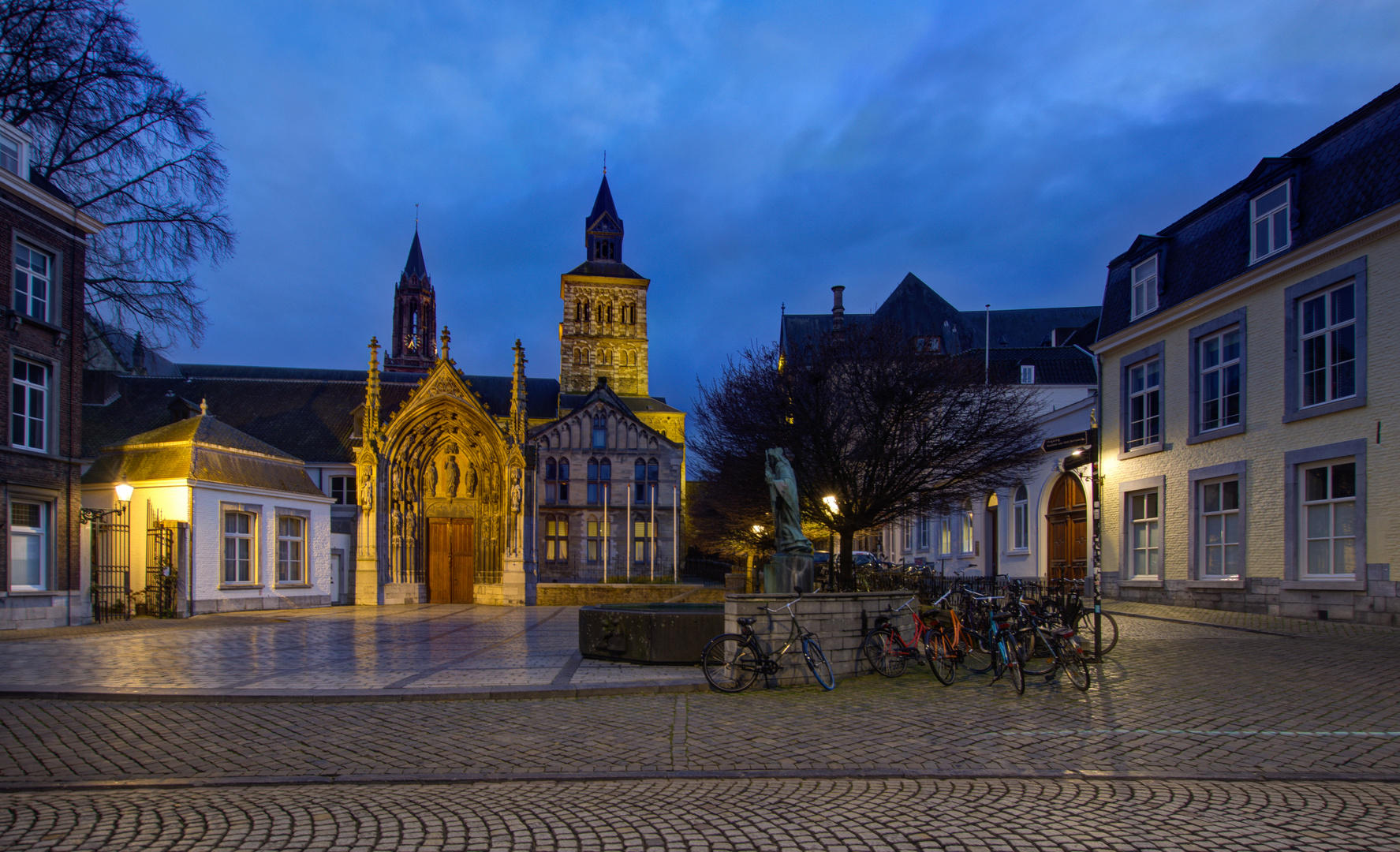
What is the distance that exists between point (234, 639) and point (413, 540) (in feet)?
54.5

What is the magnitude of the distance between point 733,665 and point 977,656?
4.34 meters

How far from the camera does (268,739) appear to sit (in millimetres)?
7516

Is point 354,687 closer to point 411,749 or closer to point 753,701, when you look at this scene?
point 411,749

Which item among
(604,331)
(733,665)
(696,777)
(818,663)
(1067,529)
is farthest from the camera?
(604,331)

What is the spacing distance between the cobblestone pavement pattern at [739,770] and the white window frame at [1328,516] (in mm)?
6326

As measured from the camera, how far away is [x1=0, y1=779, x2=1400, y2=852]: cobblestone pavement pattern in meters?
4.83

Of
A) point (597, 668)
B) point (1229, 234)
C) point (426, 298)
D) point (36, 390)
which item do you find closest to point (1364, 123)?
point (1229, 234)

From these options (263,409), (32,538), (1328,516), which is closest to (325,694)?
(32,538)

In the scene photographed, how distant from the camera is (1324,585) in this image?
1581 centimetres

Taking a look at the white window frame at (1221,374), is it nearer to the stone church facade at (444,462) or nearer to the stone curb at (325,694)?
the stone curb at (325,694)

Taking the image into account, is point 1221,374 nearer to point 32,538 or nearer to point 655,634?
point 655,634

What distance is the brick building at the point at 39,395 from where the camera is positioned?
18.1 m

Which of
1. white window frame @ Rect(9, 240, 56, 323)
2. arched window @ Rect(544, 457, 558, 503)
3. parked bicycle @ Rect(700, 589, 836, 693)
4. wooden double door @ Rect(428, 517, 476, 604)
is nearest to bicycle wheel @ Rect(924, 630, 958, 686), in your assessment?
parked bicycle @ Rect(700, 589, 836, 693)

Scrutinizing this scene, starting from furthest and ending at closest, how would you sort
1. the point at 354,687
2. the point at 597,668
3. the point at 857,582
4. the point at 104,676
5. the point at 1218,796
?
the point at 857,582, the point at 597,668, the point at 104,676, the point at 354,687, the point at 1218,796
